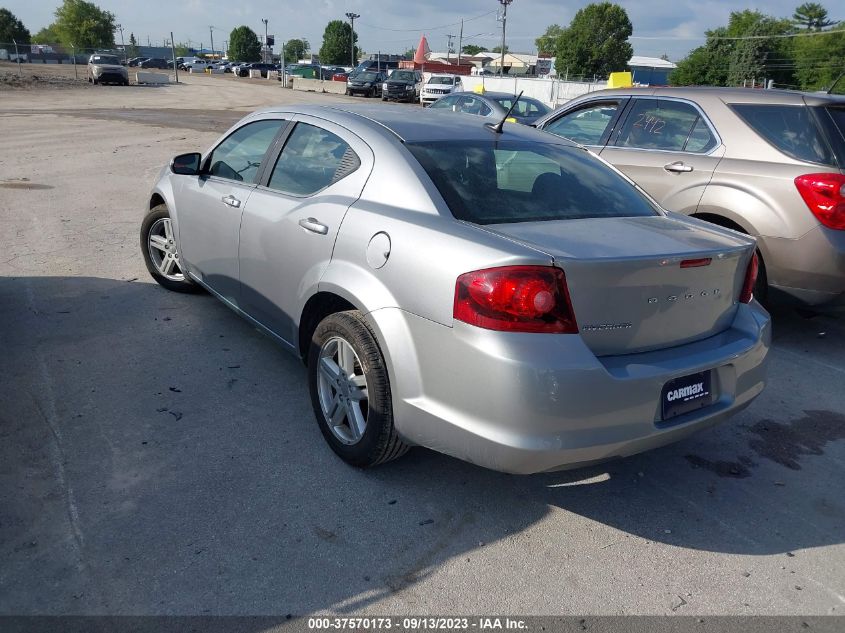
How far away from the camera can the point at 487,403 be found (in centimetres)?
268

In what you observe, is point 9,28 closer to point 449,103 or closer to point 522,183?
point 449,103

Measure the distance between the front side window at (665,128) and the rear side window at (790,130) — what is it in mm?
332

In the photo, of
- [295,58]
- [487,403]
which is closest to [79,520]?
[487,403]

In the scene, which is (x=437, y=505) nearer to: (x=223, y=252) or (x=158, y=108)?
(x=223, y=252)

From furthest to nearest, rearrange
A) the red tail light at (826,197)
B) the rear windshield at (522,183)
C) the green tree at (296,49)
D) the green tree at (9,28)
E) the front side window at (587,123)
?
the green tree at (296,49)
the green tree at (9,28)
the front side window at (587,123)
the red tail light at (826,197)
the rear windshield at (522,183)

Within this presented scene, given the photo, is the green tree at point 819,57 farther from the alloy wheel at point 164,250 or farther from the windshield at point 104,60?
the alloy wheel at point 164,250

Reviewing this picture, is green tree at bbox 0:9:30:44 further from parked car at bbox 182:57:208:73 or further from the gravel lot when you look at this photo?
the gravel lot

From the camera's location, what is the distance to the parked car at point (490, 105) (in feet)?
50.2

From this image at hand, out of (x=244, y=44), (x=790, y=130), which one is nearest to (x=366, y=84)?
(x=790, y=130)

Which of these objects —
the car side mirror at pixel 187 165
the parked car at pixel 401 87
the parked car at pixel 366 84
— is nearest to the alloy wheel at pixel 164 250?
the car side mirror at pixel 187 165

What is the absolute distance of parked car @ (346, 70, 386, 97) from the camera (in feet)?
142

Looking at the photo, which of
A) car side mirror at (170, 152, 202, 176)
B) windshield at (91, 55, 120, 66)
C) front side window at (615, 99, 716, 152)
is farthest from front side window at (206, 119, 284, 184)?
windshield at (91, 55, 120, 66)

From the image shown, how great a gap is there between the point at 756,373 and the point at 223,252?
3117mm

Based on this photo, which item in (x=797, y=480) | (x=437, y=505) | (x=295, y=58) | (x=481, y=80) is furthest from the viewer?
(x=295, y=58)
